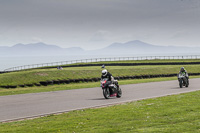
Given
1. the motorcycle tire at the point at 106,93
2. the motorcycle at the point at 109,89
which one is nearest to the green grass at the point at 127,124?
the motorcycle at the point at 109,89

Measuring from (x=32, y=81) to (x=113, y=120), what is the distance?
26.8 metres

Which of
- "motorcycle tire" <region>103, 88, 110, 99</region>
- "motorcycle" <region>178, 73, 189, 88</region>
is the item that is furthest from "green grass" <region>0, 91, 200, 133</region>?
"motorcycle" <region>178, 73, 189, 88</region>

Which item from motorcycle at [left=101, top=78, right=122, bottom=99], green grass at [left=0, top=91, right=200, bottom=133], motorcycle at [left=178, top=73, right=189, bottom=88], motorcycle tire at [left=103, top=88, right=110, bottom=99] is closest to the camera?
green grass at [left=0, top=91, right=200, bottom=133]

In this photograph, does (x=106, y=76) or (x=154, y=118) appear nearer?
(x=154, y=118)

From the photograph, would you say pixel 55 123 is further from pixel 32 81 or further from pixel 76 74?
pixel 76 74

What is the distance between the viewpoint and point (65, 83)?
35.1 metres

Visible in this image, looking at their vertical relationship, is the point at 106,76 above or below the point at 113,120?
above

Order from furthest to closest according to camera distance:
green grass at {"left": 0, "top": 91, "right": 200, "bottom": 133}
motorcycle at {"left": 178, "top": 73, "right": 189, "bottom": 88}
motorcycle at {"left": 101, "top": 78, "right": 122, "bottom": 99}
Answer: motorcycle at {"left": 178, "top": 73, "right": 189, "bottom": 88}, motorcycle at {"left": 101, "top": 78, "right": 122, "bottom": 99}, green grass at {"left": 0, "top": 91, "right": 200, "bottom": 133}

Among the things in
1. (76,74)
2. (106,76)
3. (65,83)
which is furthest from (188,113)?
(76,74)

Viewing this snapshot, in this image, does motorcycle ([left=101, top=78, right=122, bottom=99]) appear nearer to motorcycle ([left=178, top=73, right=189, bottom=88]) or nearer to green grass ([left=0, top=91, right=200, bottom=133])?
green grass ([left=0, top=91, right=200, bottom=133])

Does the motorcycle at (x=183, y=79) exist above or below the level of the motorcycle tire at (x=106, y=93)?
above

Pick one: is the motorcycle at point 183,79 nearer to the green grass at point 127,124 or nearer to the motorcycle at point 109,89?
the motorcycle at point 109,89

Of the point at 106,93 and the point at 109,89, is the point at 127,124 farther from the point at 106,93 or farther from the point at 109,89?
the point at 109,89

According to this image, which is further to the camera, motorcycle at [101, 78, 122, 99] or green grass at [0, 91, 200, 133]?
motorcycle at [101, 78, 122, 99]
